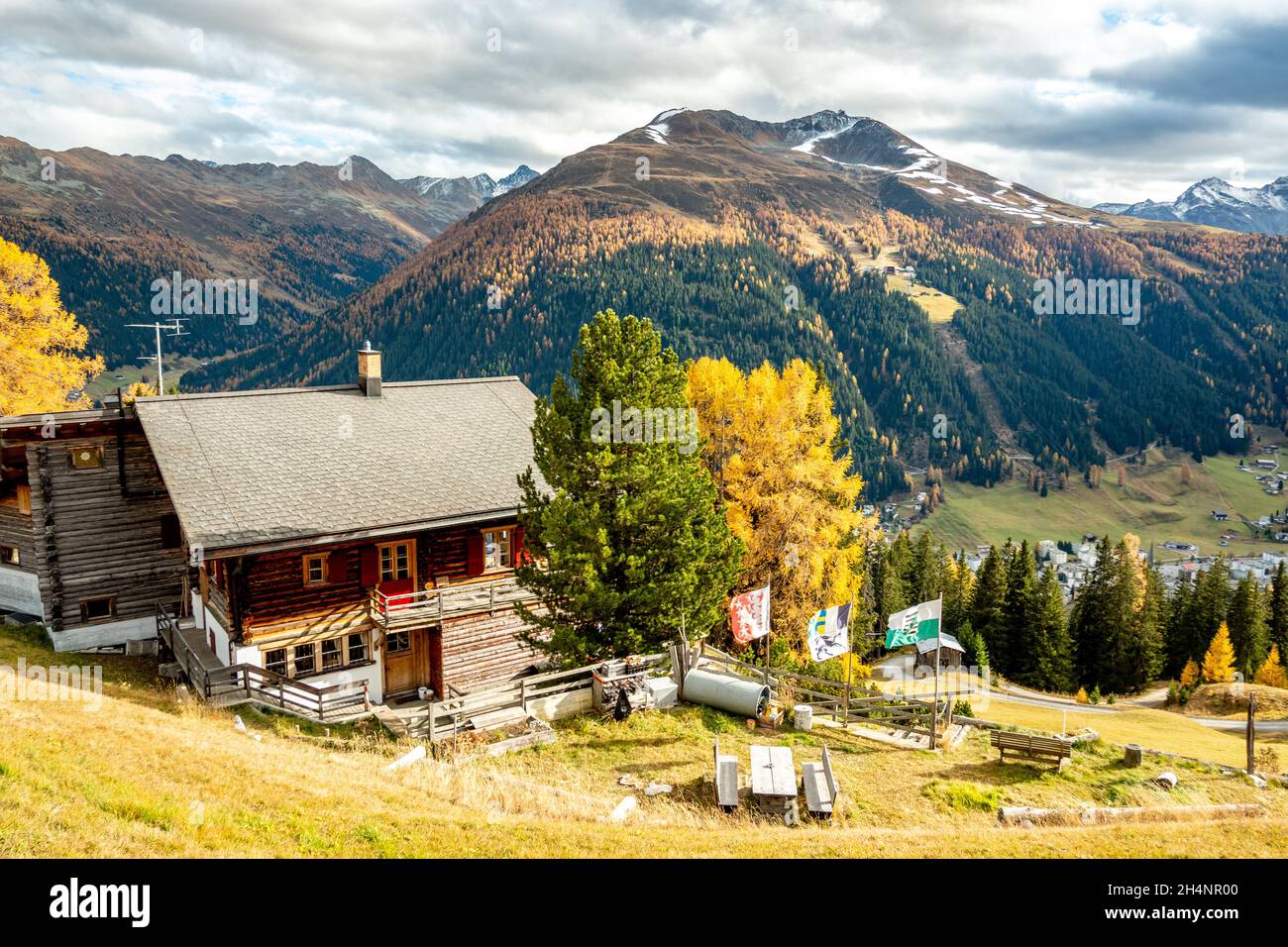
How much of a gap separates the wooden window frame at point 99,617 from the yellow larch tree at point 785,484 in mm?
24254

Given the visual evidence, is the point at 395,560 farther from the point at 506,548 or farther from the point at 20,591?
the point at 20,591

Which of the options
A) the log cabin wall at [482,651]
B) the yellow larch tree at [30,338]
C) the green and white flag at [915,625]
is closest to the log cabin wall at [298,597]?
the log cabin wall at [482,651]

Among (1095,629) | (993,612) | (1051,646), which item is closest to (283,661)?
(993,612)

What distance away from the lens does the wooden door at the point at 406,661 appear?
2772cm

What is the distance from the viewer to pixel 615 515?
22719 millimetres

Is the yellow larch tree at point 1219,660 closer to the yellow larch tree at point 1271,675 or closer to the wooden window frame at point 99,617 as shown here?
the yellow larch tree at point 1271,675

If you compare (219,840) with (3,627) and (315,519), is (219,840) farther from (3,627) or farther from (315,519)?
(3,627)

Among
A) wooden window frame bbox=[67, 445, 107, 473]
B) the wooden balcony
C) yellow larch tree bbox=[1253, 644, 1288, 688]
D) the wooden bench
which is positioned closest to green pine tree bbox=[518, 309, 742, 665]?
Result: the wooden balcony

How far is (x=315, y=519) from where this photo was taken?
24.8 metres

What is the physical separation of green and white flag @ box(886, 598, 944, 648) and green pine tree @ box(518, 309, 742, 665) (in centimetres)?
587

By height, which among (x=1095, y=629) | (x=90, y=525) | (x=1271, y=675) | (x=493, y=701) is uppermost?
(x=90, y=525)

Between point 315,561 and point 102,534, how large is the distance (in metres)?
9.62

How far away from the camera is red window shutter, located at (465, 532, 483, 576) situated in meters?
28.4

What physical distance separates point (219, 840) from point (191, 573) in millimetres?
22287
